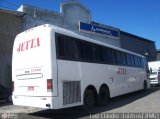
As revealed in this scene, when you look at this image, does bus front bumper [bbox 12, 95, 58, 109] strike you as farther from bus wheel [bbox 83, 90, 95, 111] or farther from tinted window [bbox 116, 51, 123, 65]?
tinted window [bbox 116, 51, 123, 65]

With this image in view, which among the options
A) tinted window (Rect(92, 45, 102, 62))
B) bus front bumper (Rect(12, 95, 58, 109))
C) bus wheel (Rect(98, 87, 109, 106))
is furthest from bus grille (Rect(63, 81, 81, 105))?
bus wheel (Rect(98, 87, 109, 106))

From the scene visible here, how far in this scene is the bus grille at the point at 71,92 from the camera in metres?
10.0

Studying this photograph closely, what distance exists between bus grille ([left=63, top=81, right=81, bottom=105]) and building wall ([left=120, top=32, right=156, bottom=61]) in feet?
79.6

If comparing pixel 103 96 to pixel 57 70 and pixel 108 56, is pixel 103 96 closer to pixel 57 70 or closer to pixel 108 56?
pixel 108 56

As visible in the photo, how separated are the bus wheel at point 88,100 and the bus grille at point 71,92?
644 mm

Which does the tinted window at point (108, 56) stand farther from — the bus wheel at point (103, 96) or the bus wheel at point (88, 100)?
the bus wheel at point (88, 100)

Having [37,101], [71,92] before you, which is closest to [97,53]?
[71,92]

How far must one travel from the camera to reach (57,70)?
9.80 m

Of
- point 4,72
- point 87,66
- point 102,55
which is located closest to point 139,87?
point 102,55

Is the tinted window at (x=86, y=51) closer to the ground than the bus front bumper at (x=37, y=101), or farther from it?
farther from it

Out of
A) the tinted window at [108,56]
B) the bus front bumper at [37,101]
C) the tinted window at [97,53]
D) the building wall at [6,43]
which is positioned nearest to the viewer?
the bus front bumper at [37,101]

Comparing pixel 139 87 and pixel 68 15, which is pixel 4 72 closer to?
pixel 68 15

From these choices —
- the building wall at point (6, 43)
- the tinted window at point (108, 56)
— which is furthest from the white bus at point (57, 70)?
the building wall at point (6, 43)

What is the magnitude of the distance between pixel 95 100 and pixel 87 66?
6.04ft
